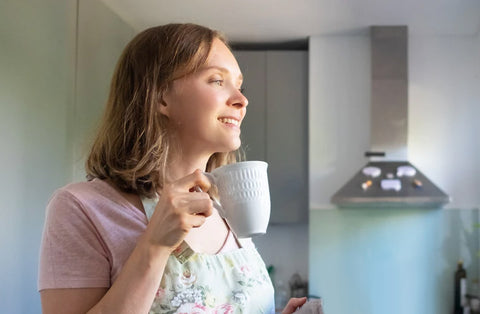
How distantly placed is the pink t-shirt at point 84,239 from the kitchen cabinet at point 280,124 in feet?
7.75

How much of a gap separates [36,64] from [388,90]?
1818 millimetres

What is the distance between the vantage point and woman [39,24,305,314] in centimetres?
60

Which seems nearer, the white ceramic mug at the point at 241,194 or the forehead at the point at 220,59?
the white ceramic mug at the point at 241,194

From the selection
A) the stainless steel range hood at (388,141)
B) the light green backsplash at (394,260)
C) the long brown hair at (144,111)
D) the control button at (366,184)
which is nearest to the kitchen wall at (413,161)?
the light green backsplash at (394,260)

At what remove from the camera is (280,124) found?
3074 millimetres

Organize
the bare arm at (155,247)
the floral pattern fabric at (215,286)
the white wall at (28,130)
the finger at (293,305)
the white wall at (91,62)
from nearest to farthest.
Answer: the bare arm at (155,247) → the floral pattern fabric at (215,286) → the finger at (293,305) → the white wall at (28,130) → the white wall at (91,62)

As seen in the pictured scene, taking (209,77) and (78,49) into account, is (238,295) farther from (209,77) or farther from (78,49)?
(78,49)

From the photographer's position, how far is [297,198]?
304cm

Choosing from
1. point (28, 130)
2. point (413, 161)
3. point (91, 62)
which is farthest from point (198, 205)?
point (413, 161)

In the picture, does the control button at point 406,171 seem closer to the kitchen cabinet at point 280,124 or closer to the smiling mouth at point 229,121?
the kitchen cabinet at point 280,124

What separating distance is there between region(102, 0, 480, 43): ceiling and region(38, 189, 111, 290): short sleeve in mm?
2090

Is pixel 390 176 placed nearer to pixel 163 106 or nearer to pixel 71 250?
pixel 163 106

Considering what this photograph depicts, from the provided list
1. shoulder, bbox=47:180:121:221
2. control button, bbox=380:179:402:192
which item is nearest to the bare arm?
shoulder, bbox=47:180:121:221

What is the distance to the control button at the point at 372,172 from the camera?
276cm
